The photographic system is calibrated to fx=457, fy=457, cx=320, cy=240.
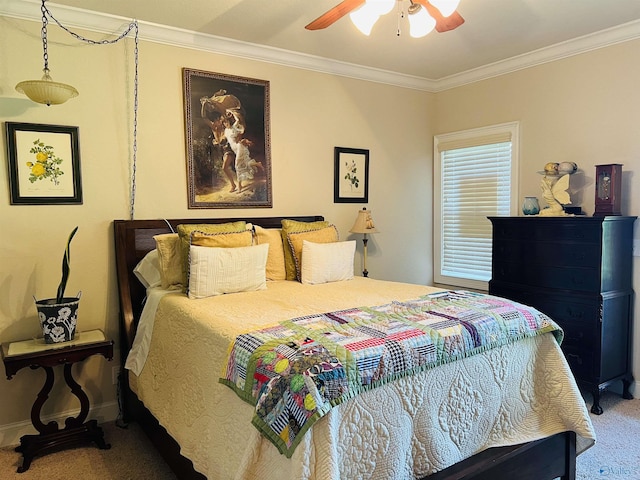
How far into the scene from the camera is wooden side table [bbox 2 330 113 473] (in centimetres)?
245

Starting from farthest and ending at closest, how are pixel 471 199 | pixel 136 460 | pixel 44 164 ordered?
pixel 471 199
pixel 44 164
pixel 136 460

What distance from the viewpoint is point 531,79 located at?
377 cm

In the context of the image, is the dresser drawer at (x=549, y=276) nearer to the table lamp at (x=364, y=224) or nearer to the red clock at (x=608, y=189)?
the red clock at (x=608, y=189)

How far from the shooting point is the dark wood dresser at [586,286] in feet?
9.90

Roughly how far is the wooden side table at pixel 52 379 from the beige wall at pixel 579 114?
348cm

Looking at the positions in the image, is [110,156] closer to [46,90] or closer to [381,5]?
[46,90]

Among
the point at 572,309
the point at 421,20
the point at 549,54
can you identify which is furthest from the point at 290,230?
the point at 549,54

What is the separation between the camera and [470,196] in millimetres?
4348

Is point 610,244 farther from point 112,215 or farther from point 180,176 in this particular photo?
point 112,215

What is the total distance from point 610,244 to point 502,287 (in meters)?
0.82

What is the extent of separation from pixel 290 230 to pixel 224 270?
2.54ft

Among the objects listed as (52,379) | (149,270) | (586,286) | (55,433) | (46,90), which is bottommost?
(55,433)

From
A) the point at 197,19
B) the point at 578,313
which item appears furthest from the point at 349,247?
the point at 197,19

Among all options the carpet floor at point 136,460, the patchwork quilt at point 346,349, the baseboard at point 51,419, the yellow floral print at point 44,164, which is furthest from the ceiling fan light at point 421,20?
the baseboard at point 51,419
